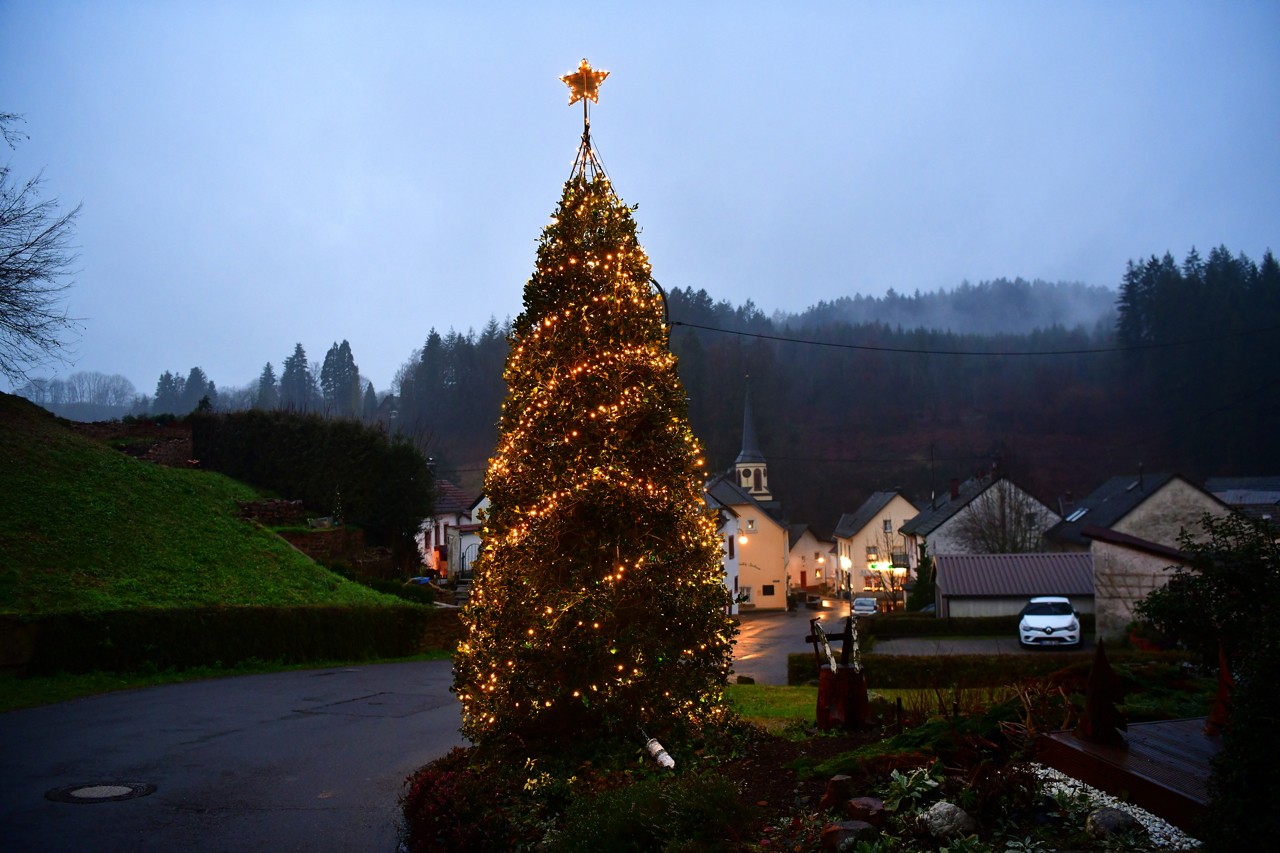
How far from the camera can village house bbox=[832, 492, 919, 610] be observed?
64375 mm

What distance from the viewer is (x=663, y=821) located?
5215 millimetres

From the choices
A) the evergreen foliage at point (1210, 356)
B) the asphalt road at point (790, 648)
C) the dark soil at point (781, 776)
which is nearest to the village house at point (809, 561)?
the evergreen foliage at point (1210, 356)

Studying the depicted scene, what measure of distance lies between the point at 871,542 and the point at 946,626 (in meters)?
38.4

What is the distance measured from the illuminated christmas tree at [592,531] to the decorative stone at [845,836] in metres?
3.07

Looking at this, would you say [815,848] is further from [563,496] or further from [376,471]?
[376,471]

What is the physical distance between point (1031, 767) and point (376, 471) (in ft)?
93.2

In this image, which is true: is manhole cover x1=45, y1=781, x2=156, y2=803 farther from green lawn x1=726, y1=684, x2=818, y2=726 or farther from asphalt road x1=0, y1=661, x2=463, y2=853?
green lawn x1=726, y1=684, x2=818, y2=726

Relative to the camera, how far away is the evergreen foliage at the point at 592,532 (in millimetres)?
7758

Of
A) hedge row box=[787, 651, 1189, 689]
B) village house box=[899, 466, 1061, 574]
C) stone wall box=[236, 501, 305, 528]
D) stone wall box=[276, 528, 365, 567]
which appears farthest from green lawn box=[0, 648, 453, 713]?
village house box=[899, 466, 1061, 574]

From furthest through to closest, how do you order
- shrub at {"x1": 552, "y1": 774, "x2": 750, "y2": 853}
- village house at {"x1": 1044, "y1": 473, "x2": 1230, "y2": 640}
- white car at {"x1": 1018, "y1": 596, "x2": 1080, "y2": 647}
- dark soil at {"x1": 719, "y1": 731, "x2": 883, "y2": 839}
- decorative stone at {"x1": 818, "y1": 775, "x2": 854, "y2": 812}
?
white car at {"x1": 1018, "y1": 596, "x2": 1080, "y2": 647}
village house at {"x1": 1044, "y1": 473, "x2": 1230, "y2": 640}
dark soil at {"x1": 719, "y1": 731, "x2": 883, "y2": 839}
decorative stone at {"x1": 818, "y1": 775, "x2": 854, "y2": 812}
shrub at {"x1": 552, "y1": 774, "x2": 750, "y2": 853}

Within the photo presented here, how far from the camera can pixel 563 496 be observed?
8023 mm

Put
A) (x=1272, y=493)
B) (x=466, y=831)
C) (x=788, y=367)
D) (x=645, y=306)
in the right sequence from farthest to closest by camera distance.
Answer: (x=788, y=367) < (x=1272, y=493) < (x=645, y=306) < (x=466, y=831)

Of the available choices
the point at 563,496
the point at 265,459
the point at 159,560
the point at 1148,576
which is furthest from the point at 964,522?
the point at 563,496

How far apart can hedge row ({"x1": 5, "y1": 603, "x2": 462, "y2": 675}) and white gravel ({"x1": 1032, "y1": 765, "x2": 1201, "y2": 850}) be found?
1524 cm
